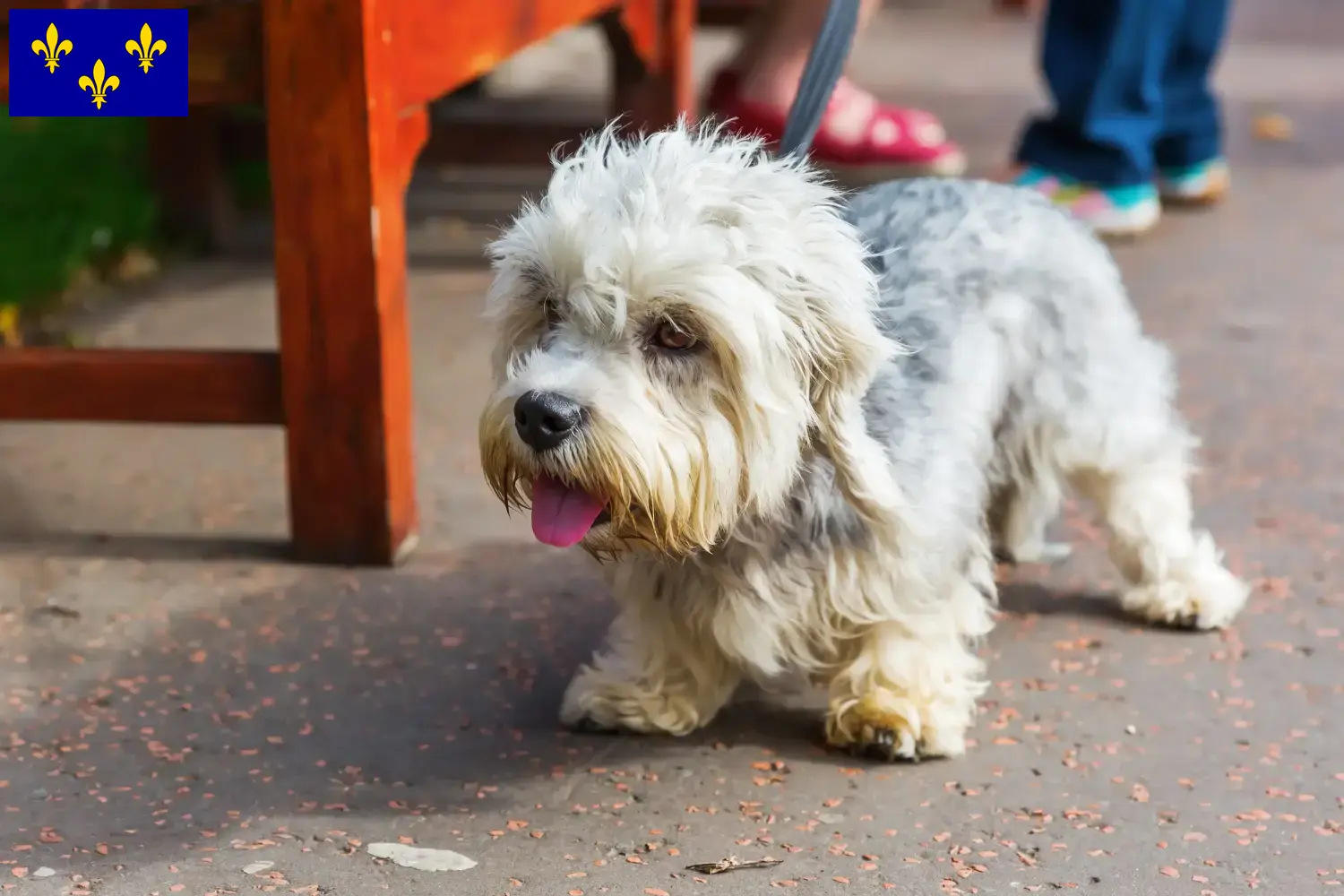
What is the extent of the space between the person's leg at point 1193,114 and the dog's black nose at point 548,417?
508cm

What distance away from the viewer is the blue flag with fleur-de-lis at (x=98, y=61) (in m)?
3.49

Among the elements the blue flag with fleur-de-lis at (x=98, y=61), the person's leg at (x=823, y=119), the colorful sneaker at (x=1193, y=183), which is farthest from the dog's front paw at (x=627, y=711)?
the colorful sneaker at (x=1193, y=183)

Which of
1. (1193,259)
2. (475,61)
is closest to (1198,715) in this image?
(475,61)

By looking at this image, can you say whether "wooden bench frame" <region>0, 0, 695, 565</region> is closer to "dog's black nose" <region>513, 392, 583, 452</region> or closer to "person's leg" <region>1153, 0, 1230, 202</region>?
"dog's black nose" <region>513, 392, 583, 452</region>

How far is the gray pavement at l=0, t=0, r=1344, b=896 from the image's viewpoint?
2.74 metres

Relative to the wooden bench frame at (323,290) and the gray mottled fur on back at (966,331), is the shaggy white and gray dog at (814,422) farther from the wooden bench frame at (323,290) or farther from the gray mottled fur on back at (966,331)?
the wooden bench frame at (323,290)

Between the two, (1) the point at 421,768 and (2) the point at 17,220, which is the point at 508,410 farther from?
(2) the point at 17,220

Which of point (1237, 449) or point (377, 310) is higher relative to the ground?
point (377, 310)

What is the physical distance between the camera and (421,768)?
3.08 meters

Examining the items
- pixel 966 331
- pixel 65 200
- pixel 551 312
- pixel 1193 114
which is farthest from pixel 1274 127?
pixel 551 312

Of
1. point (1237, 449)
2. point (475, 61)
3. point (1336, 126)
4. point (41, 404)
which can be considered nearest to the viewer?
point (41, 404)

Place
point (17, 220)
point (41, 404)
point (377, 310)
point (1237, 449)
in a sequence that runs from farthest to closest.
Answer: point (17, 220) < point (1237, 449) < point (41, 404) < point (377, 310)

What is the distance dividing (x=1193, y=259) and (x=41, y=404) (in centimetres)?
439

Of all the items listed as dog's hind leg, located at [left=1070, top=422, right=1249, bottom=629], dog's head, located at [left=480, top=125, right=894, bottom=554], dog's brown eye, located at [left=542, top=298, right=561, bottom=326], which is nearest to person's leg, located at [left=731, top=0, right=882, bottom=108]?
dog's hind leg, located at [left=1070, top=422, right=1249, bottom=629]
